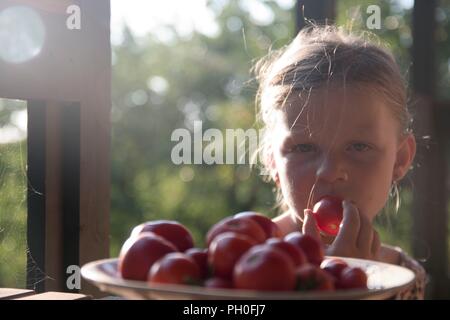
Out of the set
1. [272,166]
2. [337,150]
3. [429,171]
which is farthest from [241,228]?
[429,171]

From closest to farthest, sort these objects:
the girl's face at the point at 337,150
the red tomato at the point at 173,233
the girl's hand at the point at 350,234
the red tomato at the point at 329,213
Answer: the red tomato at the point at 173,233
the girl's hand at the point at 350,234
the red tomato at the point at 329,213
the girl's face at the point at 337,150

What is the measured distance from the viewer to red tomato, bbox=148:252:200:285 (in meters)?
0.94

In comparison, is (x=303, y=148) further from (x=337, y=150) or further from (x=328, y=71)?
(x=328, y=71)

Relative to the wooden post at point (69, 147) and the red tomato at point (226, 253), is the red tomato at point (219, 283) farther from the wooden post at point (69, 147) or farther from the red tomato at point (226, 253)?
the wooden post at point (69, 147)

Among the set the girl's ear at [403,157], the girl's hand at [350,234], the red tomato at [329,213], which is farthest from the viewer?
the girl's ear at [403,157]

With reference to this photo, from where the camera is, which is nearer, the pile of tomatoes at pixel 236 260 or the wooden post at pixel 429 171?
the pile of tomatoes at pixel 236 260

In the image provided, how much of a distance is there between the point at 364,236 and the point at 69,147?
83 cm

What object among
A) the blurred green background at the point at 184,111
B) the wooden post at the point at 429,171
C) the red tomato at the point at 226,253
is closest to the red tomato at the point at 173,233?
the red tomato at the point at 226,253

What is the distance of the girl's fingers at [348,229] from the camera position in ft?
5.13

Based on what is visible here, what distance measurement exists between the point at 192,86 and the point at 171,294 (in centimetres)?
1008

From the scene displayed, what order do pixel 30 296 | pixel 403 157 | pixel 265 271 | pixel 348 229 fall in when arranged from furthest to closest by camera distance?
1. pixel 403 157
2. pixel 348 229
3. pixel 30 296
4. pixel 265 271

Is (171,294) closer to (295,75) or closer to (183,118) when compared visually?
(295,75)

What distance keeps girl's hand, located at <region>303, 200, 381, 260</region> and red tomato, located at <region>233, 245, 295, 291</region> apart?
61 cm

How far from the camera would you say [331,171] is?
181 cm
